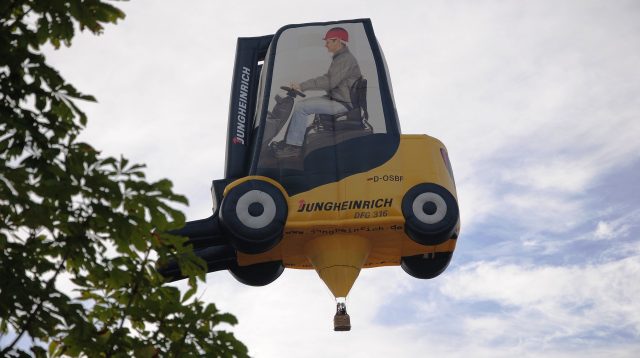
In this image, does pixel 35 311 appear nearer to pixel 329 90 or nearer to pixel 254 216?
pixel 254 216

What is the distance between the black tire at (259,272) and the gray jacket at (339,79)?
3989 mm

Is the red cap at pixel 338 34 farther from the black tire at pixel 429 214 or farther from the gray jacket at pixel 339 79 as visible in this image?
the black tire at pixel 429 214

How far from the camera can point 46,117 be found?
240 inches

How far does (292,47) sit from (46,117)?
13.8 meters

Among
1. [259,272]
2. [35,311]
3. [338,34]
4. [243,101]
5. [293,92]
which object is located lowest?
[35,311]

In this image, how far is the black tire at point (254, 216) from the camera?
16.9m

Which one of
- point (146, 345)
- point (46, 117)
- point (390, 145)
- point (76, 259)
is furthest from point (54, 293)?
point (390, 145)

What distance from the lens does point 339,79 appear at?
19.0m

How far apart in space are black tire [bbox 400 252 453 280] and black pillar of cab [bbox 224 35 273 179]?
166 inches

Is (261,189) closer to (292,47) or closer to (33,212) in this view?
(292,47)

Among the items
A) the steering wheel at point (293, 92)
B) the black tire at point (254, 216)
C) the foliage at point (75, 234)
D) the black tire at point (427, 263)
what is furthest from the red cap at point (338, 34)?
the foliage at point (75, 234)

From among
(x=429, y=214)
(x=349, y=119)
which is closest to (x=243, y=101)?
(x=349, y=119)

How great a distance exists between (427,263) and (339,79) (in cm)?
461

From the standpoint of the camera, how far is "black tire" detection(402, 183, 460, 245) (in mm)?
16953
